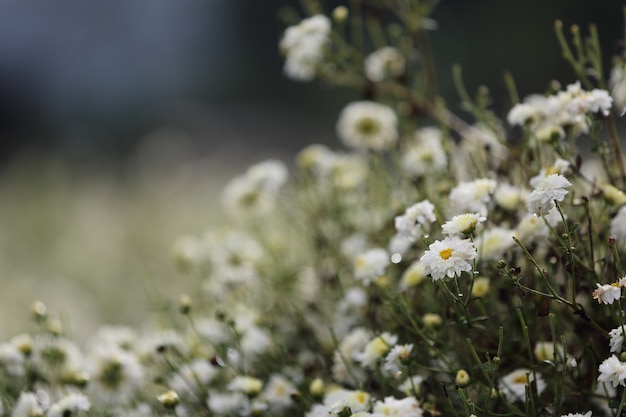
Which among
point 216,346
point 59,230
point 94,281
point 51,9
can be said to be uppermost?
point 51,9

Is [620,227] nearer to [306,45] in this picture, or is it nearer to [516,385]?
[516,385]

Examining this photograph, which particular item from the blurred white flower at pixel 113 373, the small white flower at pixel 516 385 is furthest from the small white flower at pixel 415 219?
the blurred white flower at pixel 113 373

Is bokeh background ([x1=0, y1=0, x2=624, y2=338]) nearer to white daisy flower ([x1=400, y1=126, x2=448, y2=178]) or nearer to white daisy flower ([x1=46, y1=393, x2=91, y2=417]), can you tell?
white daisy flower ([x1=400, y1=126, x2=448, y2=178])

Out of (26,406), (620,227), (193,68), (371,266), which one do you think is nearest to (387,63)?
(371,266)

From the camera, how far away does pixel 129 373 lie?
145 centimetres

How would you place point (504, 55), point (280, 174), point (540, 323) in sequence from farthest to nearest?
1. point (504, 55)
2. point (280, 174)
3. point (540, 323)

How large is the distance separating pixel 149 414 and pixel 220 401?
143 millimetres

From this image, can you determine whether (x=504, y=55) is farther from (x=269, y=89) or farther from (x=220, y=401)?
(x=220, y=401)

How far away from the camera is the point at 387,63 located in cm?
187

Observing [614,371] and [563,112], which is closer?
[614,371]

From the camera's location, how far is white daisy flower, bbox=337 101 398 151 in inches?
76.4

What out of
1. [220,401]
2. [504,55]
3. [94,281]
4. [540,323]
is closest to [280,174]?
[220,401]

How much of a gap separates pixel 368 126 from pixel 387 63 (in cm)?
16

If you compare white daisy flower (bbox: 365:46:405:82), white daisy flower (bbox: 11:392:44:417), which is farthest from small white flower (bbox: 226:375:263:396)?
white daisy flower (bbox: 365:46:405:82)
